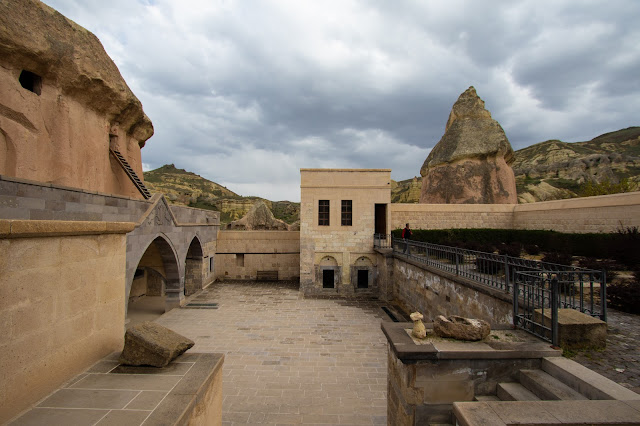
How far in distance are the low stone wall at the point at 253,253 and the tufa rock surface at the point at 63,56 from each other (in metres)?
9.10

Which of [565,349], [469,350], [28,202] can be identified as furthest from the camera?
[28,202]

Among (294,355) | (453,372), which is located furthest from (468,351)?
(294,355)

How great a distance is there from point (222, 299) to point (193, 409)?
12723 millimetres

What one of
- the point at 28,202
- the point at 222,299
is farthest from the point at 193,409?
the point at 222,299

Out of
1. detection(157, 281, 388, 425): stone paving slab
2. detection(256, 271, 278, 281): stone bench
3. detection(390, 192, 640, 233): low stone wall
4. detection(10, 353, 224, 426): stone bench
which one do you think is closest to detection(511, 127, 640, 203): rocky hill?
detection(390, 192, 640, 233): low stone wall

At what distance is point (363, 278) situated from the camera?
1617 centimetres

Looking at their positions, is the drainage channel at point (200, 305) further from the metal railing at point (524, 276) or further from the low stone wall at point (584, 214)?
the low stone wall at point (584, 214)

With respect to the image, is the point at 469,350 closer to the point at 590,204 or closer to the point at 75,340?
the point at 75,340

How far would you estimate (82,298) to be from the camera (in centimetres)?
303

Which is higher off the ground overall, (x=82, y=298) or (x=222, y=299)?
(x=82, y=298)

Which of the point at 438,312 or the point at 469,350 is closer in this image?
the point at 469,350

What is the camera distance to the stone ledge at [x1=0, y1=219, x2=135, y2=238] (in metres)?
2.21

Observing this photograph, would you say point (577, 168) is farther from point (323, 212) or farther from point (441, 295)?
point (441, 295)

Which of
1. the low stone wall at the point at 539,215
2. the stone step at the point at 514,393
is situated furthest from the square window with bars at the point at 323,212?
the stone step at the point at 514,393
